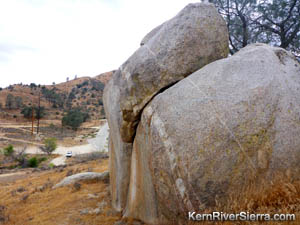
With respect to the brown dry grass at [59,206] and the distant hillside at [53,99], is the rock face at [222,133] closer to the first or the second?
the brown dry grass at [59,206]

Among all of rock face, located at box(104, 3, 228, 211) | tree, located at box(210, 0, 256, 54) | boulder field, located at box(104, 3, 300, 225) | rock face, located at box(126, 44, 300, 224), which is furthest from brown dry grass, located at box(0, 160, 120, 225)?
tree, located at box(210, 0, 256, 54)

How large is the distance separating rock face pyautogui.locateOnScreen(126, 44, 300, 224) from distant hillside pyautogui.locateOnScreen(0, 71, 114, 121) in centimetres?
5002

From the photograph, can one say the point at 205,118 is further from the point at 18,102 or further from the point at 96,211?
the point at 18,102

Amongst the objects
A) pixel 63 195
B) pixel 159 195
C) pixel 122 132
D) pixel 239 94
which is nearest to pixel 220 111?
pixel 239 94

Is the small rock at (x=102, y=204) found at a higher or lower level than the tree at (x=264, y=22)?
lower

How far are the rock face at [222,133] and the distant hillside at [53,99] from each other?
164 ft

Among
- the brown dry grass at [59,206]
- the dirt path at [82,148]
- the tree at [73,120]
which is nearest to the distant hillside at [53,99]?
the tree at [73,120]

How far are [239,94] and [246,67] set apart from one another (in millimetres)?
578

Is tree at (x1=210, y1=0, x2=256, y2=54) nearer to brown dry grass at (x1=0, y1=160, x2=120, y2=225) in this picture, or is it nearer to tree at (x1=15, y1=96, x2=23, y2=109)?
brown dry grass at (x1=0, y1=160, x2=120, y2=225)

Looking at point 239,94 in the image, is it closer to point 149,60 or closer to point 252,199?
point 252,199

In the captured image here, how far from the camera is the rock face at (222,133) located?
2705 millimetres

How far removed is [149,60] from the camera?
402cm

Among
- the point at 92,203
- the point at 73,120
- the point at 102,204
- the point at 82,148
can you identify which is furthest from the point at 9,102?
the point at 102,204

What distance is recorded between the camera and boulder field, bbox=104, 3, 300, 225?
8.93 feet
